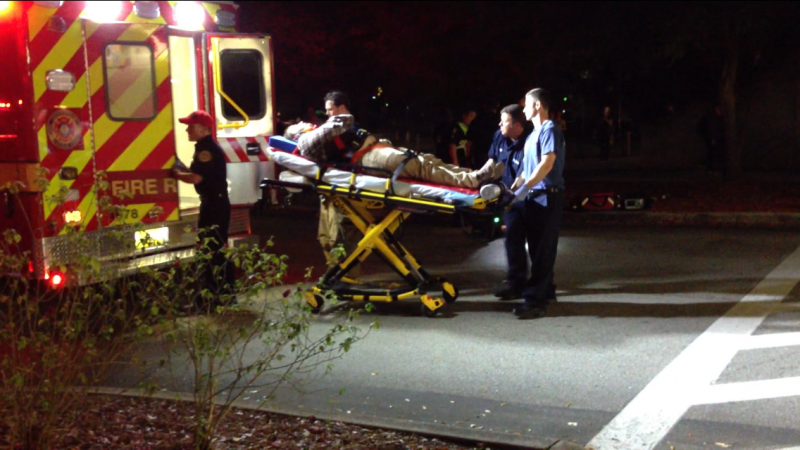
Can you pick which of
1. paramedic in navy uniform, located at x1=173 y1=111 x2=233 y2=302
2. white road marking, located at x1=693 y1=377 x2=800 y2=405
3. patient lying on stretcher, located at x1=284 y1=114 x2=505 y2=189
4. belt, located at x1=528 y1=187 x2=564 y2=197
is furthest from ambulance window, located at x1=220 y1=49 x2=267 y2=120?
white road marking, located at x1=693 y1=377 x2=800 y2=405

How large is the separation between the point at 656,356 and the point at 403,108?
139 feet

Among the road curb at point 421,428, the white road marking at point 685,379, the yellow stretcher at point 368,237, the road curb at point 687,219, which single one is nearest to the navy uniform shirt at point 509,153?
the yellow stretcher at point 368,237

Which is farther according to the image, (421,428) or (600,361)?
(600,361)

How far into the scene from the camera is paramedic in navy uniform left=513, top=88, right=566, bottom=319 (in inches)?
294

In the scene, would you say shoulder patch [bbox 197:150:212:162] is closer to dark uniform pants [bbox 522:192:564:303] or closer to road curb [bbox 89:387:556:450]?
dark uniform pants [bbox 522:192:564:303]

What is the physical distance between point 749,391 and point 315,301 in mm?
3636

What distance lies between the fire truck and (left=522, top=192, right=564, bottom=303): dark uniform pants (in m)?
2.85

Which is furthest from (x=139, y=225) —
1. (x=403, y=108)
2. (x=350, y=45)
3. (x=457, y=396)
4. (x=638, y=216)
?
(x=403, y=108)

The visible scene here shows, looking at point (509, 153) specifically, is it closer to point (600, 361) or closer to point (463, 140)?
point (600, 361)

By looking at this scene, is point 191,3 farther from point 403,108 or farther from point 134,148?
point 403,108

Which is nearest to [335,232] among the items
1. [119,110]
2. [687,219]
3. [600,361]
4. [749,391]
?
[119,110]

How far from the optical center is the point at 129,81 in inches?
315

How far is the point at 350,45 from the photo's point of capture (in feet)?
102

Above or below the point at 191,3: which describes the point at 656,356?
below
